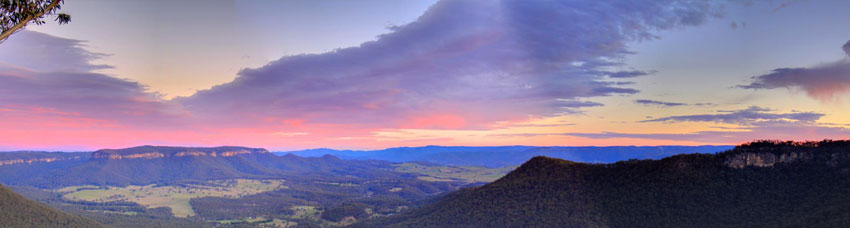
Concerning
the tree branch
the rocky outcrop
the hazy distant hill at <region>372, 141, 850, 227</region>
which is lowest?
the hazy distant hill at <region>372, 141, 850, 227</region>

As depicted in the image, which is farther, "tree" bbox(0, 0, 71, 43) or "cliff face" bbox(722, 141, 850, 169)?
"cliff face" bbox(722, 141, 850, 169)

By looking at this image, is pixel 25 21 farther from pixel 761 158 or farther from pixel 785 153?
pixel 785 153

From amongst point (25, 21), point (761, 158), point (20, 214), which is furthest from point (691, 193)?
point (20, 214)

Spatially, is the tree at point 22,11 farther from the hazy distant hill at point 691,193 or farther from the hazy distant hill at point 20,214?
the hazy distant hill at point 20,214

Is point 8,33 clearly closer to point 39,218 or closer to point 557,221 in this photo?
point 557,221

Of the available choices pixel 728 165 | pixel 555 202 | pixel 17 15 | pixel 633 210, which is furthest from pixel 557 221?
pixel 17 15

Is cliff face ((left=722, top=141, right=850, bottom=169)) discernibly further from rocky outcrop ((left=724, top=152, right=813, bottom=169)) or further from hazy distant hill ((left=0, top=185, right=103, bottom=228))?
hazy distant hill ((left=0, top=185, right=103, bottom=228))

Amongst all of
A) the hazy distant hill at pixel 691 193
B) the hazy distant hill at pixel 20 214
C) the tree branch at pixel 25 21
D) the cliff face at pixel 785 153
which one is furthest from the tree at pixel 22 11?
the hazy distant hill at pixel 20 214

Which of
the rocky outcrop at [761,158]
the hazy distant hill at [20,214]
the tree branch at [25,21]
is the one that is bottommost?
the hazy distant hill at [20,214]

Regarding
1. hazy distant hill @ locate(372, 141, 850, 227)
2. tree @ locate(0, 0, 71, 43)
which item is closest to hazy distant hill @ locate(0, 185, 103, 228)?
hazy distant hill @ locate(372, 141, 850, 227)
